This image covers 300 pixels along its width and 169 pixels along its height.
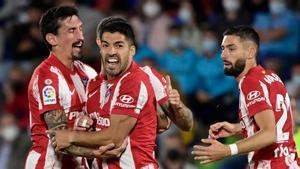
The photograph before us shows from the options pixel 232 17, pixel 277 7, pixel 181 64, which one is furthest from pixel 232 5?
pixel 181 64

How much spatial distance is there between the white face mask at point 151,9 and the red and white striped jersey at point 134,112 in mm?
6633

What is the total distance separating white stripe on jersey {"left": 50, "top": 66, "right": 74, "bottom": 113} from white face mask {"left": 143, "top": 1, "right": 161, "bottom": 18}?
6.46m

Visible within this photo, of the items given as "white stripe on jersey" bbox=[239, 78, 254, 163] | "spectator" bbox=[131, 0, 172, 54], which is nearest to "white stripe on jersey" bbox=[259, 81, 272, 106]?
"white stripe on jersey" bbox=[239, 78, 254, 163]

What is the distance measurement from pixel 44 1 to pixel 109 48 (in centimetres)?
738

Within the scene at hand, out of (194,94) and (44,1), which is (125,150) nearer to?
(194,94)

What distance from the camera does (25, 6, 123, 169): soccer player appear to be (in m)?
7.54

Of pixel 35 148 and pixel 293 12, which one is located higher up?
pixel 293 12

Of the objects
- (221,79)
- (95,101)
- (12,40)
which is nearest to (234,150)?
(95,101)

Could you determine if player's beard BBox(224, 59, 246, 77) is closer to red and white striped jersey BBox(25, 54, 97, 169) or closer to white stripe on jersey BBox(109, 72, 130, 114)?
white stripe on jersey BBox(109, 72, 130, 114)

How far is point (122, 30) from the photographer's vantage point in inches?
293

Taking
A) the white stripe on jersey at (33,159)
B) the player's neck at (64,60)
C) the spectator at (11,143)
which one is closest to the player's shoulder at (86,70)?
the player's neck at (64,60)

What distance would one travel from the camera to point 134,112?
7293 mm

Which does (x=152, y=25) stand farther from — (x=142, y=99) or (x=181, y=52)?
(x=142, y=99)

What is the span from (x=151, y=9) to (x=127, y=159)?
6.98 metres
